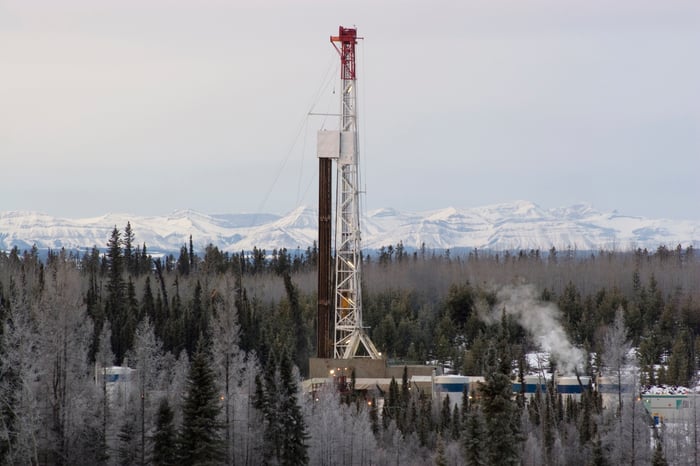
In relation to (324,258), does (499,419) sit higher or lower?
lower

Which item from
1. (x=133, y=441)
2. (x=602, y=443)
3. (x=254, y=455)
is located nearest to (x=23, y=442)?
(x=133, y=441)

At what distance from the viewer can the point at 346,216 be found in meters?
67.9

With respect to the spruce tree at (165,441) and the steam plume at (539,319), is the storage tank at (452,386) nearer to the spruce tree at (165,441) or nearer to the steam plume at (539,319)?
the steam plume at (539,319)

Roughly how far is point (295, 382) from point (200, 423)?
8.23m

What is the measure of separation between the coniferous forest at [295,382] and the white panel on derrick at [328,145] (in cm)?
841

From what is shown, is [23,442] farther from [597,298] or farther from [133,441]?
[597,298]

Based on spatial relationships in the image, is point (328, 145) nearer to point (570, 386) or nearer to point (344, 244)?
point (344, 244)

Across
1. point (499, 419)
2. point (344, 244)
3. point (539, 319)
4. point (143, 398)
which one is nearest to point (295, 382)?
point (143, 398)

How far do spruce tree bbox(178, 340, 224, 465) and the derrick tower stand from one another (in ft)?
81.8

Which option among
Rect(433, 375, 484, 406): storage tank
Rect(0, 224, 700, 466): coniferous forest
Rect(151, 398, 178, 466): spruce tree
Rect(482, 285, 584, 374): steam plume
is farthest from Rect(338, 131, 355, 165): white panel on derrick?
Rect(482, 285, 584, 374): steam plume

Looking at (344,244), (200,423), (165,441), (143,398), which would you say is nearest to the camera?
(200,423)

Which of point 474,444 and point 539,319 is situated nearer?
point 474,444

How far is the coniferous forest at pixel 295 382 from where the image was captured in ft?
149

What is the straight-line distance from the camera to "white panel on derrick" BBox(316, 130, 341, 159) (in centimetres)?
6788
